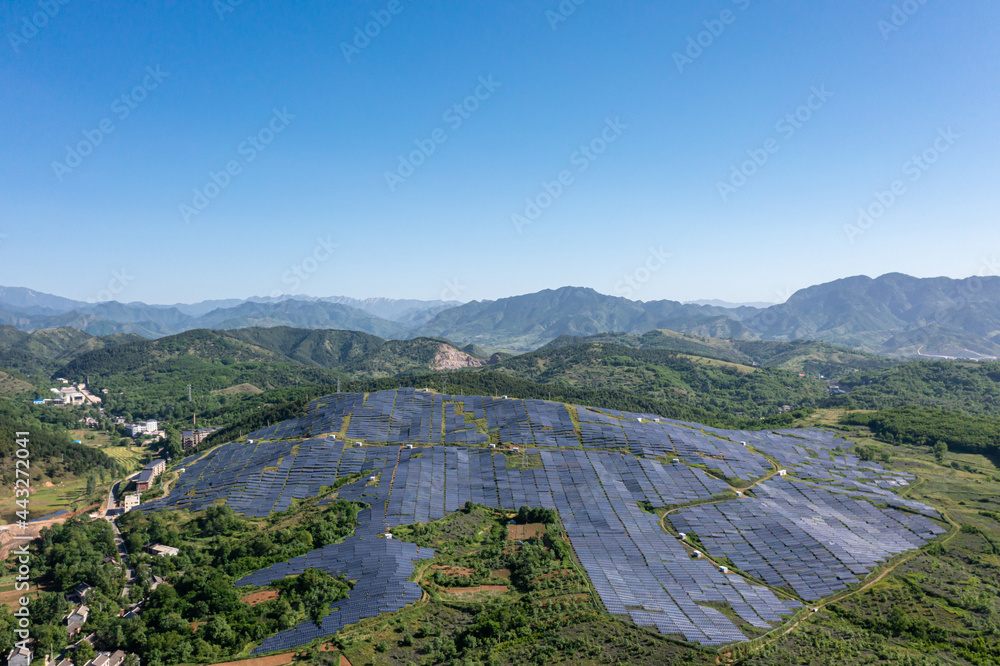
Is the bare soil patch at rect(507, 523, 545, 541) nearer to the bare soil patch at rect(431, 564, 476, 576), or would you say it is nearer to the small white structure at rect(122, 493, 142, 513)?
the bare soil patch at rect(431, 564, 476, 576)

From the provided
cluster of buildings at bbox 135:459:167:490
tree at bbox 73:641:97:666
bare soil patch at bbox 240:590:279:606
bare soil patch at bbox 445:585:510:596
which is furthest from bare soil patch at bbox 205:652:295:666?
cluster of buildings at bbox 135:459:167:490

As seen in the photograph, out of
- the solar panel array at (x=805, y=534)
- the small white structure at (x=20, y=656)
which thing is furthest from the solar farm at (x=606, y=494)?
the small white structure at (x=20, y=656)

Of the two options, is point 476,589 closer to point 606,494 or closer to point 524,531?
point 524,531

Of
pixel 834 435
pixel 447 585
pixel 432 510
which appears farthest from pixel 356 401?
pixel 834 435

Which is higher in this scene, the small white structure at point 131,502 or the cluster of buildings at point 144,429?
the small white structure at point 131,502

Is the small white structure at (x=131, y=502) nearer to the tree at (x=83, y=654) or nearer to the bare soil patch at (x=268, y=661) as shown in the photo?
the tree at (x=83, y=654)

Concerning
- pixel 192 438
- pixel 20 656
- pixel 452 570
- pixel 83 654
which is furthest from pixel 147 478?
pixel 452 570
